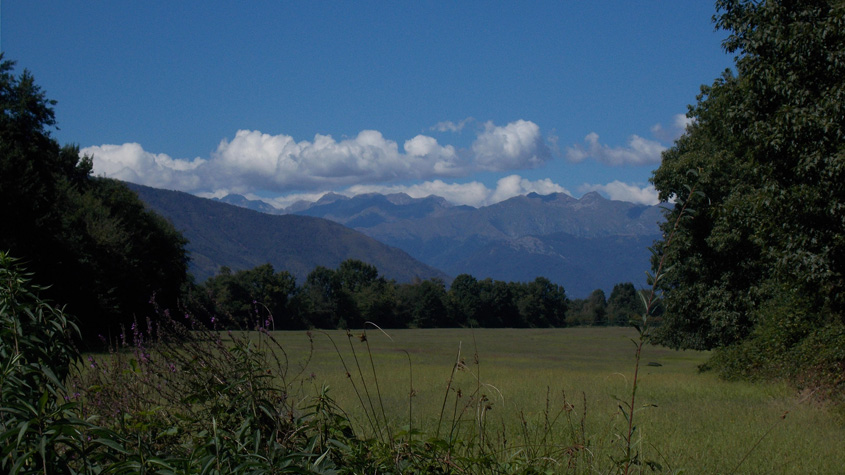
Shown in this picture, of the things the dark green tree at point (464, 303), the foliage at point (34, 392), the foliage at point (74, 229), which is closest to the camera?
the foliage at point (34, 392)

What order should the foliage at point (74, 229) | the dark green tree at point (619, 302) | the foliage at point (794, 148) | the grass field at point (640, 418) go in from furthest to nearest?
the dark green tree at point (619, 302), the foliage at point (74, 229), the foliage at point (794, 148), the grass field at point (640, 418)

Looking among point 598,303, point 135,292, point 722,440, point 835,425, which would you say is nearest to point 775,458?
point 722,440

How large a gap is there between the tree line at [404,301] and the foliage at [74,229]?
28150 mm

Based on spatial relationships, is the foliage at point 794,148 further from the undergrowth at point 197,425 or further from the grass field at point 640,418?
the undergrowth at point 197,425

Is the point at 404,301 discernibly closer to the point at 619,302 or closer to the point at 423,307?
the point at 423,307

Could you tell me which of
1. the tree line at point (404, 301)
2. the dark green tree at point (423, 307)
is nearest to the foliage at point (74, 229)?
the tree line at point (404, 301)

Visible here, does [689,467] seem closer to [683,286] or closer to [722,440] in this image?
[722,440]

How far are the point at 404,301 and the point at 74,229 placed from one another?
87456mm

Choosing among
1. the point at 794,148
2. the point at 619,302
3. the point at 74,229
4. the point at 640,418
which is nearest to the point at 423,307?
the point at 619,302

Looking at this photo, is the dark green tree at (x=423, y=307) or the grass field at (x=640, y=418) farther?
the dark green tree at (x=423, y=307)

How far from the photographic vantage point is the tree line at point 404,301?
87.6 m

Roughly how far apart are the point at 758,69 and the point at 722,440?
7415 mm

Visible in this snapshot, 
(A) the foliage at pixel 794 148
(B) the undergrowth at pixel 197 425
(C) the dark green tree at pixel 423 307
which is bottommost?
(C) the dark green tree at pixel 423 307

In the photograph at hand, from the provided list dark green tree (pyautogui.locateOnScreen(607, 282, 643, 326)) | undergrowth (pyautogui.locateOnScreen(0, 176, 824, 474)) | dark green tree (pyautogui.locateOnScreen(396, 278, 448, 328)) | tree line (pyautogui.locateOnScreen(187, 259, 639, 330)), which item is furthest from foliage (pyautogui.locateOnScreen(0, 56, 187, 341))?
dark green tree (pyautogui.locateOnScreen(607, 282, 643, 326))
